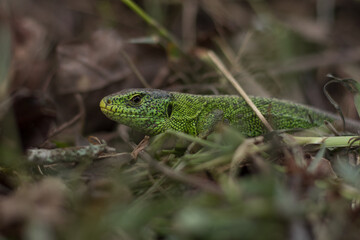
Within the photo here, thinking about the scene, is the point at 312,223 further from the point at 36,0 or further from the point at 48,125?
the point at 36,0

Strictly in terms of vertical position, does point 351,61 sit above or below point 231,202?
below

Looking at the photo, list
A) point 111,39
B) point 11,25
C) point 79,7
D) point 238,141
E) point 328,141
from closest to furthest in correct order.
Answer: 1. point 238,141
2. point 328,141
3. point 111,39
4. point 11,25
5. point 79,7

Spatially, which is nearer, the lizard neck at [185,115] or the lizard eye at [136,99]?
the lizard eye at [136,99]

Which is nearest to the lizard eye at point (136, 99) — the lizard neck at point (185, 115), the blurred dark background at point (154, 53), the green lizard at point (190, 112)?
the green lizard at point (190, 112)

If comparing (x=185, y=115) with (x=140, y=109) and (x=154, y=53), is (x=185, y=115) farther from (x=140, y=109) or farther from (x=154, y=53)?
(x=154, y=53)

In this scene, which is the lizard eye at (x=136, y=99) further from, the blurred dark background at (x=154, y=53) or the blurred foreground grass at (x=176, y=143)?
the blurred dark background at (x=154, y=53)

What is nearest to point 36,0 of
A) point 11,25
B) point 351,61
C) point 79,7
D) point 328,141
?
point 79,7

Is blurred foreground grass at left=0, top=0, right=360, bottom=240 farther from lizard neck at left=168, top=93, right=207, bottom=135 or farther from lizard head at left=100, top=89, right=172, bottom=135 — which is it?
lizard neck at left=168, top=93, right=207, bottom=135

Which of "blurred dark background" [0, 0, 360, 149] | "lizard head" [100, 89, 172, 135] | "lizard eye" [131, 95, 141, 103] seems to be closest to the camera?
"lizard head" [100, 89, 172, 135]

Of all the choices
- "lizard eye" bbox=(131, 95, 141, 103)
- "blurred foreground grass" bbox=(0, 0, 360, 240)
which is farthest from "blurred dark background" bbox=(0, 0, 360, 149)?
"lizard eye" bbox=(131, 95, 141, 103)
